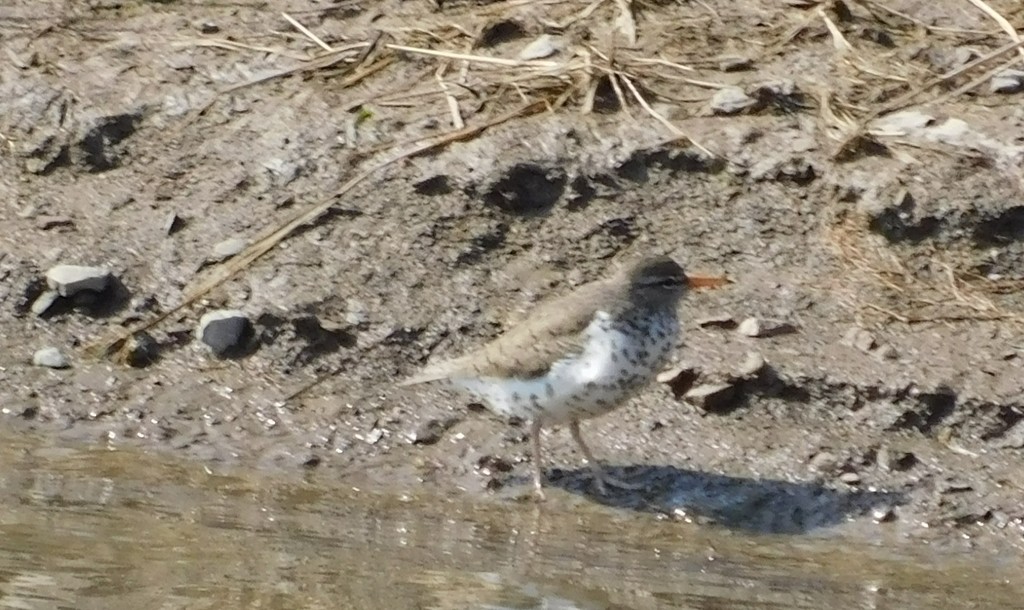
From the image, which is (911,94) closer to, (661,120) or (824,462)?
(661,120)

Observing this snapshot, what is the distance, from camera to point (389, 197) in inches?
353

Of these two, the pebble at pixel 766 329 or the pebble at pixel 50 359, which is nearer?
the pebble at pixel 766 329

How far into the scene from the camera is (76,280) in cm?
869

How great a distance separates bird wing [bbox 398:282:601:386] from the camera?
7.57 metres

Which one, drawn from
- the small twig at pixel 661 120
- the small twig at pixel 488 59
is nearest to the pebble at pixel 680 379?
the small twig at pixel 661 120

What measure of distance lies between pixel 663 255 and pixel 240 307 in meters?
2.07

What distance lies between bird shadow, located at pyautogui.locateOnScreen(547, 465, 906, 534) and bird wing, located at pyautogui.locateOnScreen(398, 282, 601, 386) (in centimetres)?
56

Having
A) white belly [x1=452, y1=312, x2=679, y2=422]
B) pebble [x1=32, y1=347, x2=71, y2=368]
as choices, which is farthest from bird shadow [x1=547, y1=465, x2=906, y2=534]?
pebble [x1=32, y1=347, x2=71, y2=368]

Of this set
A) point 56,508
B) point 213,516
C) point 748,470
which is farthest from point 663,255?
point 56,508

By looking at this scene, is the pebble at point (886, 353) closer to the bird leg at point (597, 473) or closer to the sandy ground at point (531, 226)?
the sandy ground at point (531, 226)

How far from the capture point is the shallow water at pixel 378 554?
6234mm

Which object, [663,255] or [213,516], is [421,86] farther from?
[213,516]

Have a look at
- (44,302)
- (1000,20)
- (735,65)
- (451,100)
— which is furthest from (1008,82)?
(44,302)

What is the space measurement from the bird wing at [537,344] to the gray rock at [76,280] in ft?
6.26
